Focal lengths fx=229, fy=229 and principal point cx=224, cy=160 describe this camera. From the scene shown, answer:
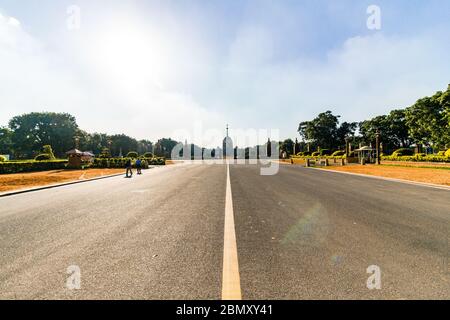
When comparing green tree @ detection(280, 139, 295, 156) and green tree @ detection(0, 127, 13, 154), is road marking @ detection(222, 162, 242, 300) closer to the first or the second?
green tree @ detection(280, 139, 295, 156)

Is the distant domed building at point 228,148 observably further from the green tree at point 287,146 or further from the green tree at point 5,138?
the green tree at point 5,138

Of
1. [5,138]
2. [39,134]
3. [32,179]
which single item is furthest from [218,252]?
[5,138]

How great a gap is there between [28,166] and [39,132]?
2457 inches

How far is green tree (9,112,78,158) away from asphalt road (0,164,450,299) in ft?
287

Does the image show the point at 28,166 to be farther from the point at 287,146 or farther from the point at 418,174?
the point at 287,146

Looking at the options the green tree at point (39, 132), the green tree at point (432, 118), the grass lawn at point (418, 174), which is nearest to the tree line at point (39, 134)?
the green tree at point (39, 132)

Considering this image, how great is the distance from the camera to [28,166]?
27562 millimetres

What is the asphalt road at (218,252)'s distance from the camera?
258 cm

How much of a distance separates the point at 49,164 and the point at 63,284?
34504 millimetres

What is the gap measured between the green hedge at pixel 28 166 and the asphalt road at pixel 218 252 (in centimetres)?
2523

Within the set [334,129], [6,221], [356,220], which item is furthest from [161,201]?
[334,129]

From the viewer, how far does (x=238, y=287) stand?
8.48 ft
